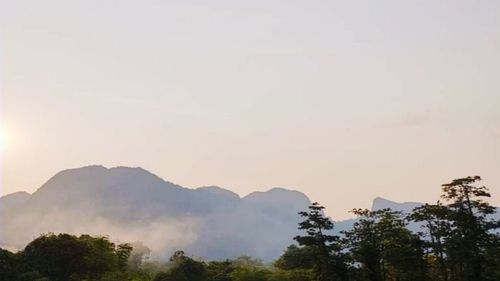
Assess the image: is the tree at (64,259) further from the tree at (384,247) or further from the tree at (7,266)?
the tree at (384,247)

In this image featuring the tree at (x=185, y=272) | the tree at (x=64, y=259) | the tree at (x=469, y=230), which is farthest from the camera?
the tree at (x=185, y=272)

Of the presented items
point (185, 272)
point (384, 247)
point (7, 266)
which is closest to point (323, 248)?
point (384, 247)

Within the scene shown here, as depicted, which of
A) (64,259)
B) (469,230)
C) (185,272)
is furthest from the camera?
(185,272)

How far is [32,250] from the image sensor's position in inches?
2330

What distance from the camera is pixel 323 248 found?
46094 millimetres

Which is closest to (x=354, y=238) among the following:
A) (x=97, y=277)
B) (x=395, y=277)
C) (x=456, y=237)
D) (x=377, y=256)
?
(x=377, y=256)

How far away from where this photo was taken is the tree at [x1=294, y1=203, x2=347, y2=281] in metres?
45.8

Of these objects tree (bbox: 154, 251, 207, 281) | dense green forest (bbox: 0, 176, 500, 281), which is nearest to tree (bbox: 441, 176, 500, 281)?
dense green forest (bbox: 0, 176, 500, 281)

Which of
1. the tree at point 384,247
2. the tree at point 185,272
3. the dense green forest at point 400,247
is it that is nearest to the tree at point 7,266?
the dense green forest at point 400,247

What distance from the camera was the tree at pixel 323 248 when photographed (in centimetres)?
4578

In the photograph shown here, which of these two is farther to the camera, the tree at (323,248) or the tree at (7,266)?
the tree at (7,266)

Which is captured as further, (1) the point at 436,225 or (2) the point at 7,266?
(2) the point at 7,266

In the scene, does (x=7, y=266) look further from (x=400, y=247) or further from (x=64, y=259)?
(x=400, y=247)

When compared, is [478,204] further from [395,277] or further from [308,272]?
[308,272]
